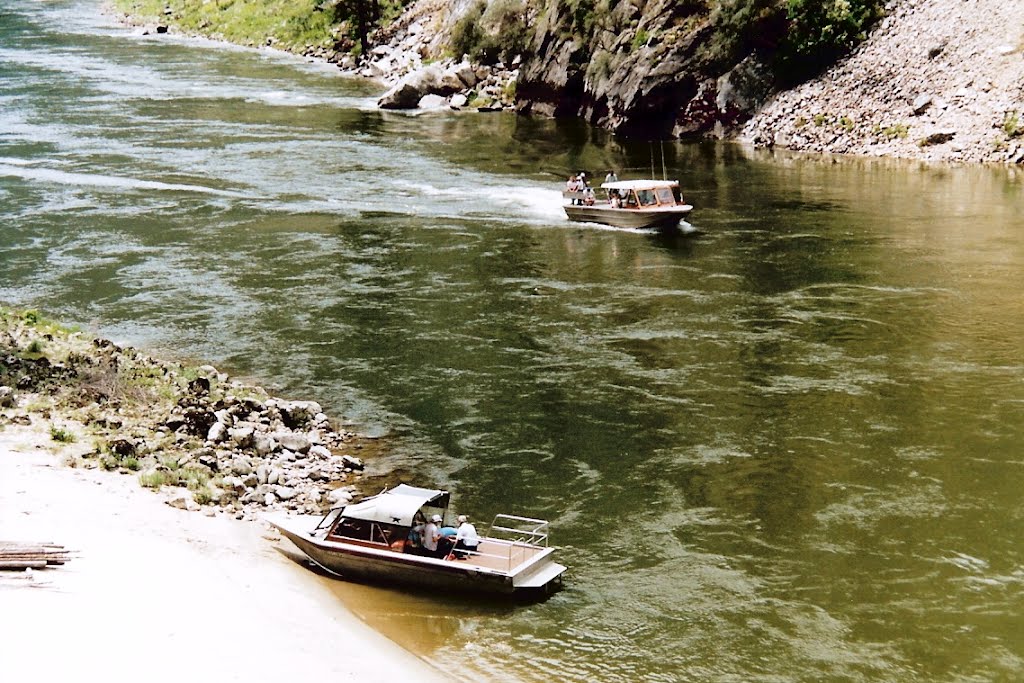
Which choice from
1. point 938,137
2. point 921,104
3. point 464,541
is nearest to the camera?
point 464,541

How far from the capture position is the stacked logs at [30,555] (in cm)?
1934

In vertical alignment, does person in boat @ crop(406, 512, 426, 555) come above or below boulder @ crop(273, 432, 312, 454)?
below

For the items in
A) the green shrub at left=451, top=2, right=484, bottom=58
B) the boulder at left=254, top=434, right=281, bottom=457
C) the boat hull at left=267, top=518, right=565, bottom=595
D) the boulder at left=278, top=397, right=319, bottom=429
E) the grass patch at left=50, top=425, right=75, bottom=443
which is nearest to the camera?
the boat hull at left=267, top=518, right=565, bottom=595

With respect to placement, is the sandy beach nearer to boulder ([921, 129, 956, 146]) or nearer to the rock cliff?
boulder ([921, 129, 956, 146])

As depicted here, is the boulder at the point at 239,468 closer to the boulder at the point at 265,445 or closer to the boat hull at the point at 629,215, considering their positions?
A: the boulder at the point at 265,445

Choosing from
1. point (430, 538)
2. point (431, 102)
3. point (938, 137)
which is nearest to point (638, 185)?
point (938, 137)

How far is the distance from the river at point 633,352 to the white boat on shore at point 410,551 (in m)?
0.44

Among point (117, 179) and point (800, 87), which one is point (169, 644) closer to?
point (117, 179)

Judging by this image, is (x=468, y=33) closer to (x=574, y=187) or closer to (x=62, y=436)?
(x=574, y=187)

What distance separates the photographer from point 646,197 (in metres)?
50.0

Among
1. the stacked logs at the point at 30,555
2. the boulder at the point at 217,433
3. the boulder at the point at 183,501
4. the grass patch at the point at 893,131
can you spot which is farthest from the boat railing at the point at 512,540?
the grass patch at the point at 893,131

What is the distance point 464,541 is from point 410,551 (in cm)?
104

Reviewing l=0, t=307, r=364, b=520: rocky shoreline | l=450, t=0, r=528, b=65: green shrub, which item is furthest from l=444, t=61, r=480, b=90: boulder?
l=0, t=307, r=364, b=520: rocky shoreline

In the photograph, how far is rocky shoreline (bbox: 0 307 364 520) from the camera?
82.2 ft
